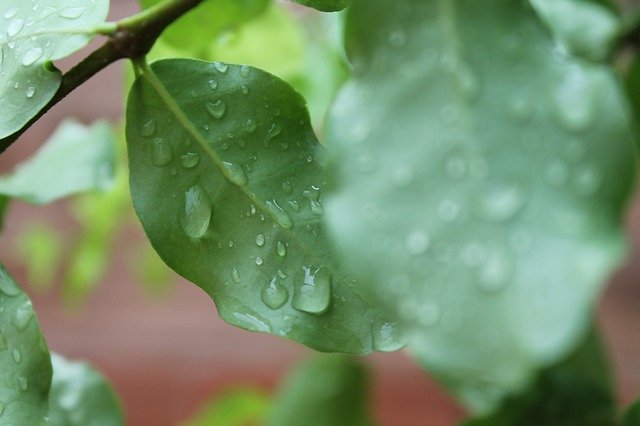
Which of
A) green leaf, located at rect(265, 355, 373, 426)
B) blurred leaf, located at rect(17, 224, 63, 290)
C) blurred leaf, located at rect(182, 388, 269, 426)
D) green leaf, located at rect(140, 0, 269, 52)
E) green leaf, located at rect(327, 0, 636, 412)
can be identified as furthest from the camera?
blurred leaf, located at rect(17, 224, 63, 290)

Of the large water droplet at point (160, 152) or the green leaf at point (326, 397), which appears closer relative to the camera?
the large water droplet at point (160, 152)

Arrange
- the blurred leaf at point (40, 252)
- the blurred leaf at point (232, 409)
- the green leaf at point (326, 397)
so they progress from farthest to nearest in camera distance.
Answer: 1. the blurred leaf at point (40, 252)
2. the blurred leaf at point (232, 409)
3. the green leaf at point (326, 397)

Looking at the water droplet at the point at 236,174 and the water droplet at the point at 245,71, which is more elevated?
the water droplet at the point at 245,71

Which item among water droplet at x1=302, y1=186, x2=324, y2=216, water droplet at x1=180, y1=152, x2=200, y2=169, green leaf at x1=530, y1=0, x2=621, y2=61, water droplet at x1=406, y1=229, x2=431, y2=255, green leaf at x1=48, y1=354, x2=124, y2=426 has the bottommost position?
green leaf at x1=48, y1=354, x2=124, y2=426

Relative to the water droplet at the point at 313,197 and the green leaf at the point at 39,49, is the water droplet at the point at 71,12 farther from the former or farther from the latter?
the water droplet at the point at 313,197

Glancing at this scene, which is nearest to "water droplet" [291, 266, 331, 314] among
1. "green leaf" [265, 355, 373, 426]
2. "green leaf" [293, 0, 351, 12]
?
"green leaf" [293, 0, 351, 12]

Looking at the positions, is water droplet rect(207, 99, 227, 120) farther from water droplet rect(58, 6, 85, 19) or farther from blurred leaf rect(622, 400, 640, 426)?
blurred leaf rect(622, 400, 640, 426)

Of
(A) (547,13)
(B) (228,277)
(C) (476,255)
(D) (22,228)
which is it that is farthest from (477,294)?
(D) (22,228)

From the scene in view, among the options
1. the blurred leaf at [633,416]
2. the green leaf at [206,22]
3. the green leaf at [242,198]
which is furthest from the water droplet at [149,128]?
the blurred leaf at [633,416]
